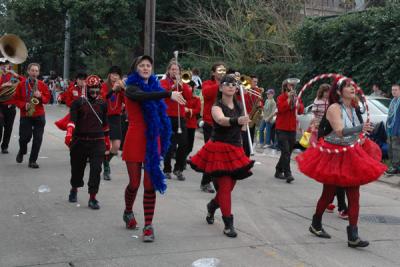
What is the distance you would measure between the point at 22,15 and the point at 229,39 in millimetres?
13199

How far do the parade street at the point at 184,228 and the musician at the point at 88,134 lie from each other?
441 millimetres

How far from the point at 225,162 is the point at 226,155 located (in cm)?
8

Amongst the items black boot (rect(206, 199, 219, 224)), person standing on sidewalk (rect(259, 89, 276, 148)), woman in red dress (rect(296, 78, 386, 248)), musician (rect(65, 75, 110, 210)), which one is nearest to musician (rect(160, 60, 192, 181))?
musician (rect(65, 75, 110, 210))

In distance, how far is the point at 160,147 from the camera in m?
6.47

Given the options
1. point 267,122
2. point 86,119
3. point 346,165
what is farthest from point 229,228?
point 267,122

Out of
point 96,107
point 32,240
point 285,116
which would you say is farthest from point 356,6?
point 32,240

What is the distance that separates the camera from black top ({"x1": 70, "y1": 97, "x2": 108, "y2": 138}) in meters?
7.98

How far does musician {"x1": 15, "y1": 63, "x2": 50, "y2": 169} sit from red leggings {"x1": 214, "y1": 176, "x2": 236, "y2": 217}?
18.3ft

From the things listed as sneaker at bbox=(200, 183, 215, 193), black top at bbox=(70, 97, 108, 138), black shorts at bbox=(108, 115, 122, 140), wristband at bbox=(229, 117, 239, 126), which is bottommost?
sneaker at bbox=(200, 183, 215, 193)

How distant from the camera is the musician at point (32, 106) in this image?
11.2 m

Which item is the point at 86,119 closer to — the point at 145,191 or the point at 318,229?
the point at 145,191

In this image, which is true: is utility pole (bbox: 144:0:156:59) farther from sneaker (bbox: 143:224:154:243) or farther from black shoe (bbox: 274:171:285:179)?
sneaker (bbox: 143:224:154:243)

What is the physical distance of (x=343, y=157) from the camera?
630 centimetres

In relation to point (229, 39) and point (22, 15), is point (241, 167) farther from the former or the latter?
point (22, 15)
